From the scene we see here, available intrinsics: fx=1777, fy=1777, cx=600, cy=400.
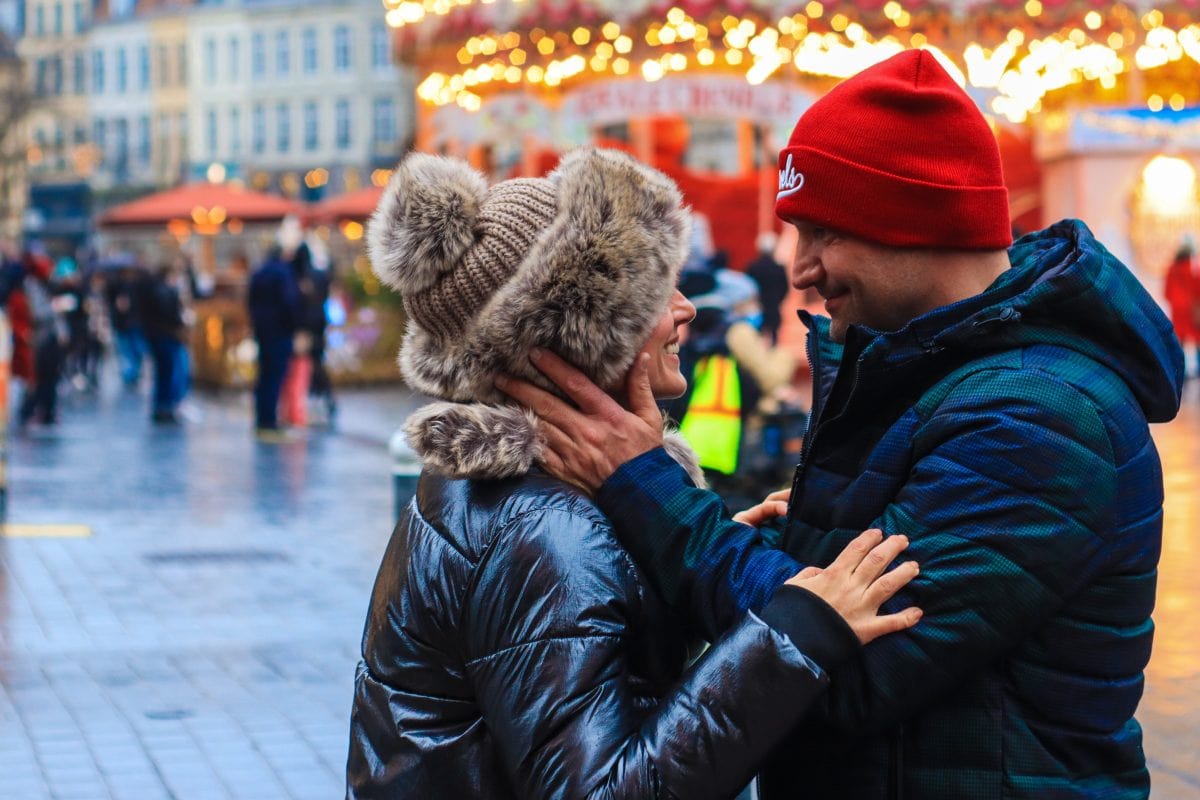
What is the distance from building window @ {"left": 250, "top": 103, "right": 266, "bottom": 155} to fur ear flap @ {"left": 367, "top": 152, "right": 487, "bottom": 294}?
76.7 m

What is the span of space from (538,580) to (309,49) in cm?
7543

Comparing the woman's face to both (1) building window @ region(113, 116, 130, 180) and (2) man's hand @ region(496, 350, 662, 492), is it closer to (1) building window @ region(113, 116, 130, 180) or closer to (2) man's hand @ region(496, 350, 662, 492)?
(2) man's hand @ region(496, 350, 662, 492)

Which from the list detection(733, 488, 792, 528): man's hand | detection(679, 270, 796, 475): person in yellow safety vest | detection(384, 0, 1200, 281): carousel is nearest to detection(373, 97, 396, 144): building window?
detection(384, 0, 1200, 281): carousel

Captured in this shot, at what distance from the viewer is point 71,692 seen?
636cm

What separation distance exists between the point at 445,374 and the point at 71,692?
14.7 feet

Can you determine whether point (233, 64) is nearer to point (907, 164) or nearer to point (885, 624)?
point (907, 164)

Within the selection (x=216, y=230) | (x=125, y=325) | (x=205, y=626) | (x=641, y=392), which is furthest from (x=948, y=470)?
(x=216, y=230)

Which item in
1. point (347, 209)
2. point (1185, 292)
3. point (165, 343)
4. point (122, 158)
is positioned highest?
point (347, 209)

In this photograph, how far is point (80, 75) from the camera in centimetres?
8725

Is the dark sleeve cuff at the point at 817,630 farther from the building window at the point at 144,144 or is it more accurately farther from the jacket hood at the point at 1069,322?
the building window at the point at 144,144

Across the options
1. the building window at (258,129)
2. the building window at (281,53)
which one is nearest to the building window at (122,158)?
the building window at (258,129)

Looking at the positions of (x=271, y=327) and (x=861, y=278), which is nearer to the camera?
(x=861, y=278)

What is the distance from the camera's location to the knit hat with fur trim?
2254 mm

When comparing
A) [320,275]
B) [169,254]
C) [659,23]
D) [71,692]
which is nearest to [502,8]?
[659,23]
